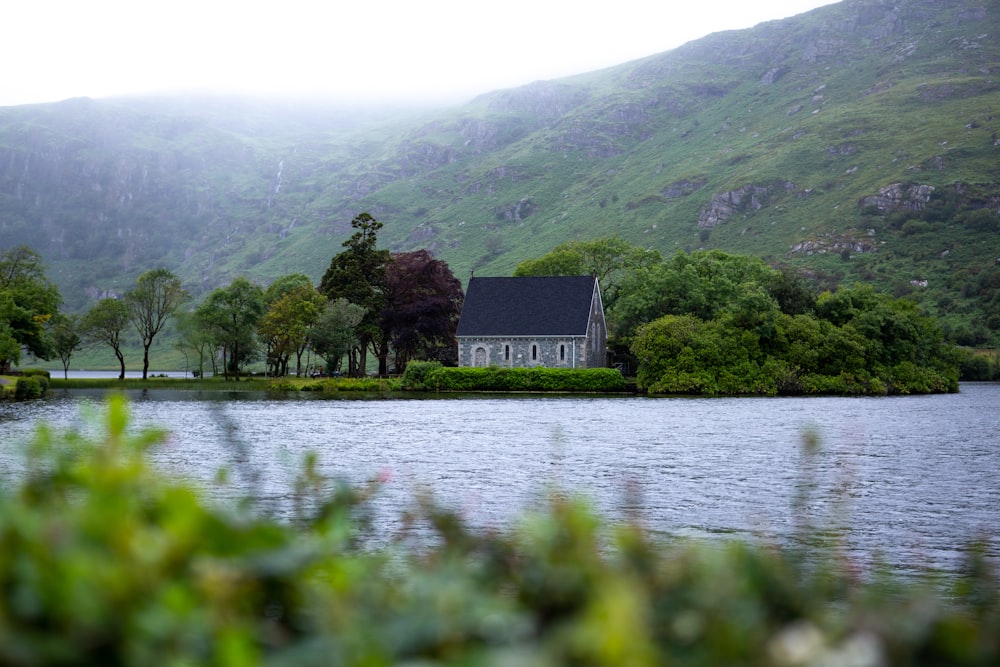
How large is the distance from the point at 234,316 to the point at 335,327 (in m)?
17.8

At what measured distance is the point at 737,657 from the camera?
1.81 m

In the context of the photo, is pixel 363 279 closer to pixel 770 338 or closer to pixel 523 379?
pixel 523 379

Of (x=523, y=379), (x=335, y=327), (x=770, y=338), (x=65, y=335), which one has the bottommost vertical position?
(x=523, y=379)

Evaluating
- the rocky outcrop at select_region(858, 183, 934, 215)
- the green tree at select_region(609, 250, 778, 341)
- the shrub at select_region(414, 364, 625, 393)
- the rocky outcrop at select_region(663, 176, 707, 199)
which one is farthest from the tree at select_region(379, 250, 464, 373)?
the rocky outcrop at select_region(663, 176, 707, 199)

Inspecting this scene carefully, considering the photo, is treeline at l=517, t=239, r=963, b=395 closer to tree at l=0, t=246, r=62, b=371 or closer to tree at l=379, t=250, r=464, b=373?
tree at l=379, t=250, r=464, b=373

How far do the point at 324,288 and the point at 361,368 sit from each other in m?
9.54

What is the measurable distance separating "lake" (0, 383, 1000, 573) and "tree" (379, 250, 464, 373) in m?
47.0

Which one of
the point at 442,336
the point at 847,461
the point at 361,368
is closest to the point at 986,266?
the point at 442,336

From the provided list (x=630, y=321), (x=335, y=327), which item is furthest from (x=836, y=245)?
(x=335, y=327)

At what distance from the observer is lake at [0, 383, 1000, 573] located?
13.6 m

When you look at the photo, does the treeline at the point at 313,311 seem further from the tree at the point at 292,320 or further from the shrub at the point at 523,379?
the shrub at the point at 523,379

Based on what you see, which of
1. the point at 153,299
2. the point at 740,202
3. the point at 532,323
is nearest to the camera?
the point at 532,323

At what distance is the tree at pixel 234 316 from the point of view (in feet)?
309

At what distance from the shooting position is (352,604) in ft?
6.65
